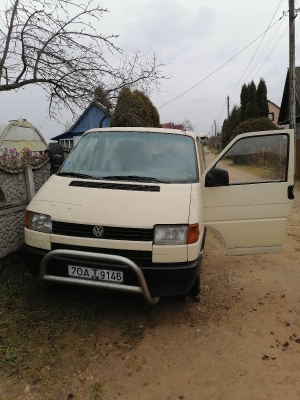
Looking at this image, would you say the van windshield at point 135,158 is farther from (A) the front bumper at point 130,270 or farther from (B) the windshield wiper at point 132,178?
(A) the front bumper at point 130,270

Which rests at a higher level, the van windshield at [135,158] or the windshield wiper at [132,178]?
the van windshield at [135,158]

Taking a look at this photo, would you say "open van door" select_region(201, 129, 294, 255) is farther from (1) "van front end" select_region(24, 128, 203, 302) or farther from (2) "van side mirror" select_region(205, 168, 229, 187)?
(1) "van front end" select_region(24, 128, 203, 302)

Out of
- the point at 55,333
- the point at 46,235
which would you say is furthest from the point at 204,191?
the point at 55,333

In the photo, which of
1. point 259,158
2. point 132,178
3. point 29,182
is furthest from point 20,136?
point 259,158

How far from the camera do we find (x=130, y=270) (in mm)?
2924

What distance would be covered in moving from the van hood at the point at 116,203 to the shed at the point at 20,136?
7.83 m

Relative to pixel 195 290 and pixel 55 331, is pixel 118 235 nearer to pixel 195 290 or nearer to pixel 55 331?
pixel 55 331

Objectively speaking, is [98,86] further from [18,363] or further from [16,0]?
[18,363]

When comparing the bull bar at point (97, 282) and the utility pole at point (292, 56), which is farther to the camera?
the utility pole at point (292, 56)

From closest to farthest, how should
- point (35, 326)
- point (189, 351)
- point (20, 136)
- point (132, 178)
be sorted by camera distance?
point (189, 351) → point (35, 326) → point (132, 178) → point (20, 136)

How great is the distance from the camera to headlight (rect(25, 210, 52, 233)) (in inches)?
123

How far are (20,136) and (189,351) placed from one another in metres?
10.6

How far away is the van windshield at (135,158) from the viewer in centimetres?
367

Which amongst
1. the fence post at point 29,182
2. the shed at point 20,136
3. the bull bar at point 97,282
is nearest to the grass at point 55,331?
the bull bar at point 97,282
